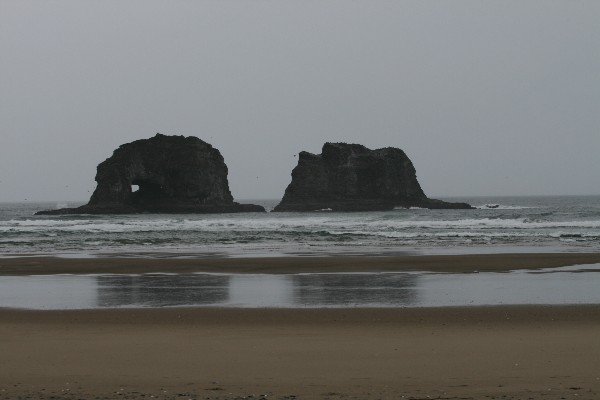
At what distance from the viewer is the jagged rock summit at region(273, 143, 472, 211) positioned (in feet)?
322

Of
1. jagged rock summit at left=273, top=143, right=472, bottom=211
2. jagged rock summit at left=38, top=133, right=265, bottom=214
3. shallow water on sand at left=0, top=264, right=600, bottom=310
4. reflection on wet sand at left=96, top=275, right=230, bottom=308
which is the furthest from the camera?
jagged rock summit at left=273, top=143, right=472, bottom=211

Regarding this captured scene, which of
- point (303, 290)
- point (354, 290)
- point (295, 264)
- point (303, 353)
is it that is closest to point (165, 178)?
point (295, 264)

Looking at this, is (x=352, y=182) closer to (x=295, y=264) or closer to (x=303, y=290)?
(x=295, y=264)

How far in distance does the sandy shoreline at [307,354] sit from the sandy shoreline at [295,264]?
8.77 meters

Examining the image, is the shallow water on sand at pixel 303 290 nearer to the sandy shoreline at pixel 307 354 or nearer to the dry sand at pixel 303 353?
the dry sand at pixel 303 353

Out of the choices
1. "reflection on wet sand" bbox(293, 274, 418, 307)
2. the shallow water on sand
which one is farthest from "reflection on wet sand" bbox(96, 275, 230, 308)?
"reflection on wet sand" bbox(293, 274, 418, 307)

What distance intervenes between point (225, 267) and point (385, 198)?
266 feet

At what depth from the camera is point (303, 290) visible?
14.4 metres

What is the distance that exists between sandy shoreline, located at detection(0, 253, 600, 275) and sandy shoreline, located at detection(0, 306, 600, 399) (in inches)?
345

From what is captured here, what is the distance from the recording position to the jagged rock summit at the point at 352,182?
98250 millimetres

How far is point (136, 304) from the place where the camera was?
40.7 ft

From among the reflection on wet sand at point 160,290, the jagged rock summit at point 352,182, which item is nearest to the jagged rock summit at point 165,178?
the jagged rock summit at point 352,182

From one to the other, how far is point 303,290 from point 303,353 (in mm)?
6772

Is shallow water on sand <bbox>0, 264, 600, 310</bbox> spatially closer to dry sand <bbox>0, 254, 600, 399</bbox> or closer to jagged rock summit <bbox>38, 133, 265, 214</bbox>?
dry sand <bbox>0, 254, 600, 399</bbox>
